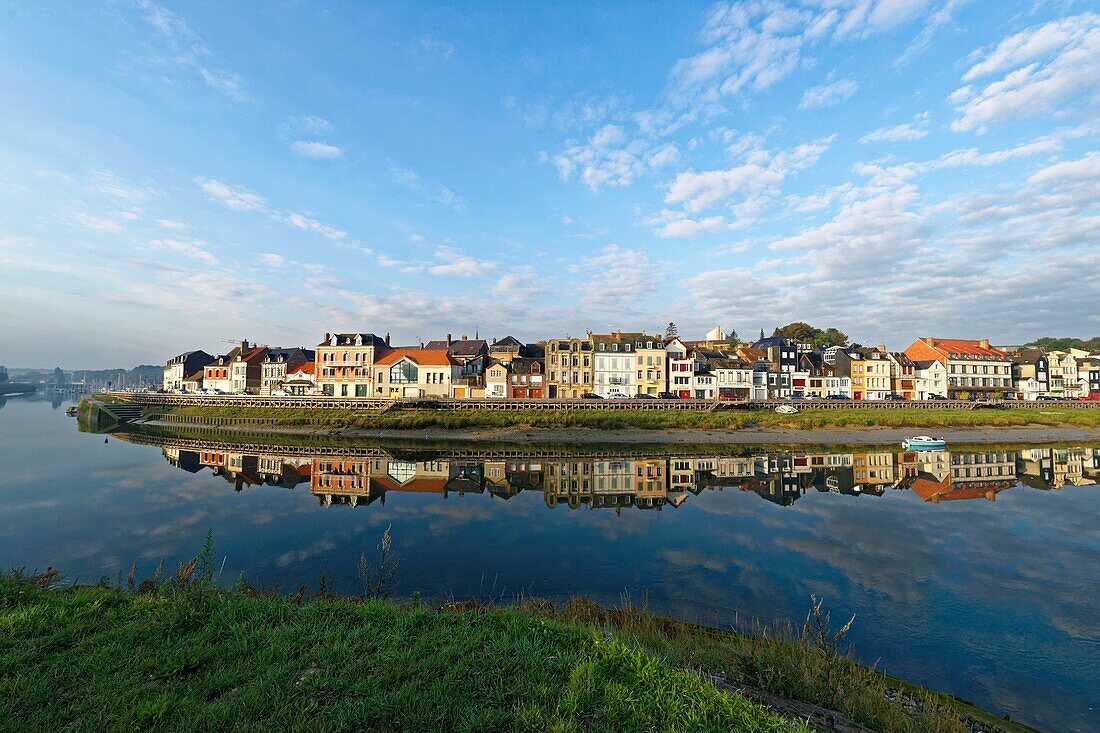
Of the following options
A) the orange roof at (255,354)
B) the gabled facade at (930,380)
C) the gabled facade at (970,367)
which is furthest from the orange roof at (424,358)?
the gabled facade at (970,367)

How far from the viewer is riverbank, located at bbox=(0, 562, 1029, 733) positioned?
14.6ft

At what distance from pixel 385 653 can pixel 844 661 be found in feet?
24.2

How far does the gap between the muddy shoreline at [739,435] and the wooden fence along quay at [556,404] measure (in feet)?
17.8

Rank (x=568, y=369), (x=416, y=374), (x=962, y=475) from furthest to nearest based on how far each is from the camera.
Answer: (x=416, y=374), (x=568, y=369), (x=962, y=475)

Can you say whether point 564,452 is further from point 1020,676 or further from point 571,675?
point 571,675

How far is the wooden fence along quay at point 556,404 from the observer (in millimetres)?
50438

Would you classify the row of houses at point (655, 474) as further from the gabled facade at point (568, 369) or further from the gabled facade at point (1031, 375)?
the gabled facade at point (1031, 375)

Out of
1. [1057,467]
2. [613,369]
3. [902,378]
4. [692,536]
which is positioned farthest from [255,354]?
[902,378]

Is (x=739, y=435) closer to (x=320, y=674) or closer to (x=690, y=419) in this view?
(x=690, y=419)

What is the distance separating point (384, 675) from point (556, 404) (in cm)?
4530

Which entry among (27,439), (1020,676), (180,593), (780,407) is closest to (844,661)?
(1020,676)

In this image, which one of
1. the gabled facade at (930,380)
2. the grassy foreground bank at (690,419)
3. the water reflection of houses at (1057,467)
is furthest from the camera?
the gabled facade at (930,380)

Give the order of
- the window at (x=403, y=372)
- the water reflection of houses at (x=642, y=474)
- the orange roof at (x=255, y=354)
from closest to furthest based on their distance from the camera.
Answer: the water reflection of houses at (x=642, y=474), the window at (x=403, y=372), the orange roof at (x=255, y=354)

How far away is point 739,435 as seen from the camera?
42.3 meters
